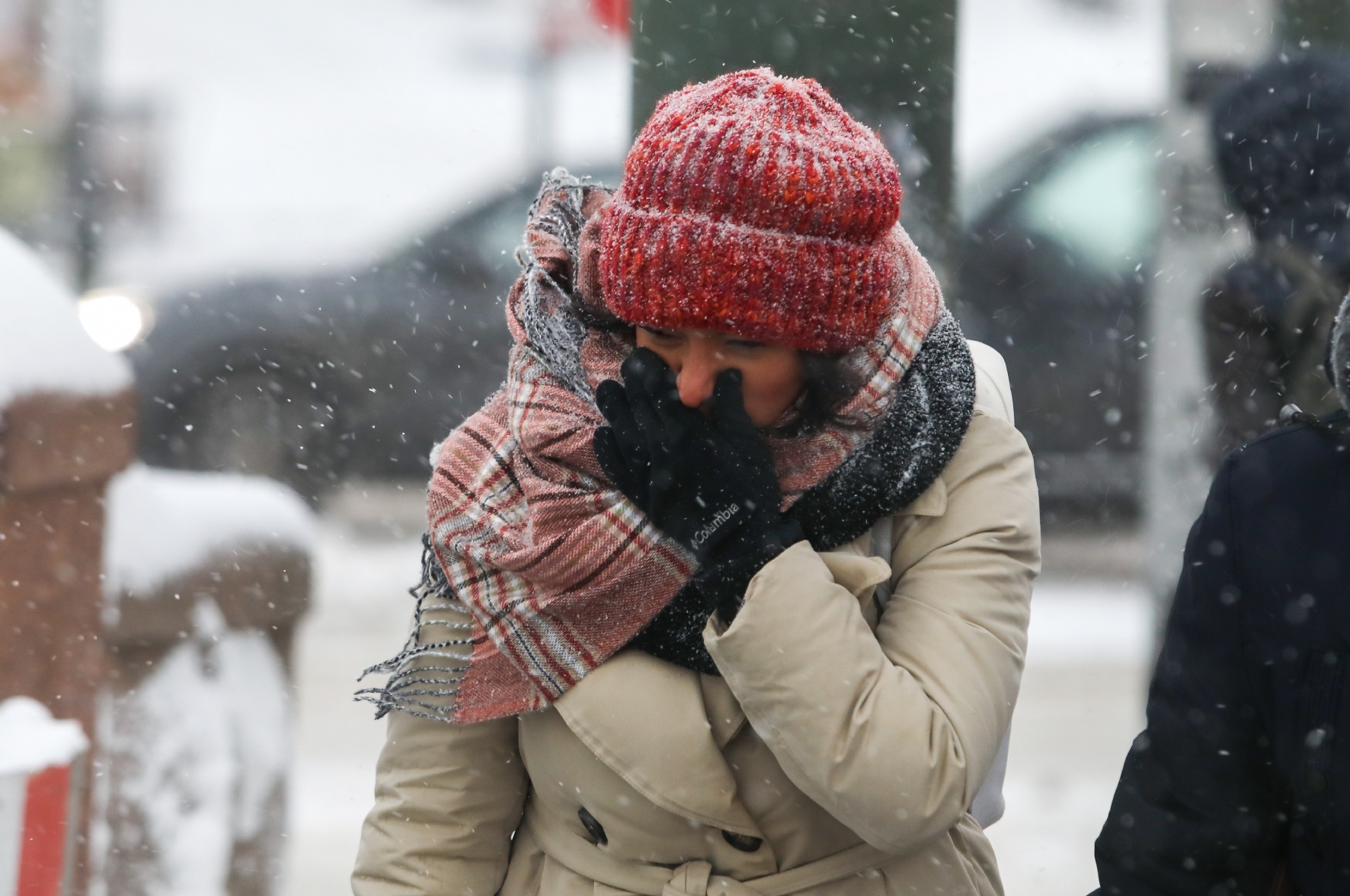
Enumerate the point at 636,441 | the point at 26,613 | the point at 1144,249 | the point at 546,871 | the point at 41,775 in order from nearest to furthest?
the point at 636,441 → the point at 546,871 → the point at 41,775 → the point at 26,613 → the point at 1144,249

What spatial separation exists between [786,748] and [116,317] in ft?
24.0

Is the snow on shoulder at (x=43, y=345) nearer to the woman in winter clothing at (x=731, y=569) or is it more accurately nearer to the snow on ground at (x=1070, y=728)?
the woman in winter clothing at (x=731, y=569)

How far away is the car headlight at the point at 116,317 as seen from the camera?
793cm

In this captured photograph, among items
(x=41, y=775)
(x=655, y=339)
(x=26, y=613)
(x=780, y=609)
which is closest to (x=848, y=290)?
(x=655, y=339)

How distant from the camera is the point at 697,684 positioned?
6.56ft

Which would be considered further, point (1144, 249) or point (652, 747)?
point (1144, 249)

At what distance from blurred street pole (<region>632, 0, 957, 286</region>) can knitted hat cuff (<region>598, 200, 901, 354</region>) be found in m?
0.92

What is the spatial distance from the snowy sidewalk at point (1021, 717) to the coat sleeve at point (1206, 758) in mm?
2493

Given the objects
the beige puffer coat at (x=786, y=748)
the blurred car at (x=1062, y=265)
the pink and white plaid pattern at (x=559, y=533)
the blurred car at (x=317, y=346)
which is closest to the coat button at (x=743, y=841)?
the beige puffer coat at (x=786, y=748)

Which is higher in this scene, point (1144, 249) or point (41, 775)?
point (41, 775)

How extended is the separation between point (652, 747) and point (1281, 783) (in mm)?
745

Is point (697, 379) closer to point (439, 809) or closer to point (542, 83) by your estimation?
point (439, 809)

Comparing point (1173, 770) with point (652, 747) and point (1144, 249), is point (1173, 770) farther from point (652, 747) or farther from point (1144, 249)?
point (1144, 249)

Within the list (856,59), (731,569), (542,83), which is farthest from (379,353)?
(542,83)
